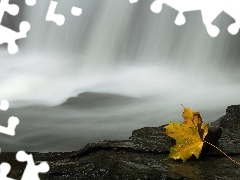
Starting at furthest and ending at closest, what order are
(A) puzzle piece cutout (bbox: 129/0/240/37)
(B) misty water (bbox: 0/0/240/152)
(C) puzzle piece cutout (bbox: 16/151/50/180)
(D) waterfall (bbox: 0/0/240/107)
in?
(D) waterfall (bbox: 0/0/240/107)
(B) misty water (bbox: 0/0/240/152)
(A) puzzle piece cutout (bbox: 129/0/240/37)
(C) puzzle piece cutout (bbox: 16/151/50/180)

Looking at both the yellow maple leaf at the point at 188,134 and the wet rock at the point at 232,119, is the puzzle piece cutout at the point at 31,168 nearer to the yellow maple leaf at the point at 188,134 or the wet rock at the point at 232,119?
the yellow maple leaf at the point at 188,134

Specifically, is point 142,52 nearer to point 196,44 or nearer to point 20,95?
point 196,44

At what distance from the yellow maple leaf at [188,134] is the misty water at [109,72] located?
10.2 ft

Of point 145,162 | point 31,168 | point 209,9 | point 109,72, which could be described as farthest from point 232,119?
point 109,72

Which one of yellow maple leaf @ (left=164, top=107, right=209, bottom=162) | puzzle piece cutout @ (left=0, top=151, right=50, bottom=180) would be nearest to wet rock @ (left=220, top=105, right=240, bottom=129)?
yellow maple leaf @ (left=164, top=107, right=209, bottom=162)

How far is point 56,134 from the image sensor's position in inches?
223

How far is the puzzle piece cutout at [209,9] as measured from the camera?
8.31 feet

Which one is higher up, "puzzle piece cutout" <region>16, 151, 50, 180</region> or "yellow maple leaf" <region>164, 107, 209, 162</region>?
"yellow maple leaf" <region>164, 107, 209, 162</region>

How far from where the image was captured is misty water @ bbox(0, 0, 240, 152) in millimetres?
6215

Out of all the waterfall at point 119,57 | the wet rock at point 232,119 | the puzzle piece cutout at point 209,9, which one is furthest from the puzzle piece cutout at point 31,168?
the waterfall at point 119,57

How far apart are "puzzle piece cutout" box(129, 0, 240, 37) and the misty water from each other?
41.2 inches

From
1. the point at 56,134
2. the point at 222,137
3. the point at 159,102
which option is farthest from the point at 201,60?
the point at 222,137

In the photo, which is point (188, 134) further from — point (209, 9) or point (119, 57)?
point (119, 57)

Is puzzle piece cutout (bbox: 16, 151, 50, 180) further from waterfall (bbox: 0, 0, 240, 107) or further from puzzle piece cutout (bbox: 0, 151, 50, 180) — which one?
waterfall (bbox: 0, 0, 240, 107)
